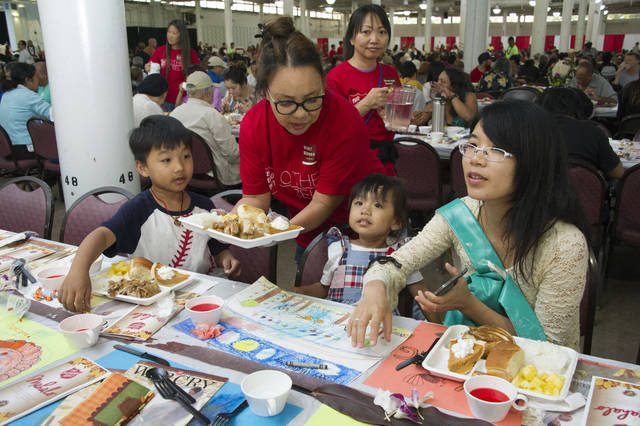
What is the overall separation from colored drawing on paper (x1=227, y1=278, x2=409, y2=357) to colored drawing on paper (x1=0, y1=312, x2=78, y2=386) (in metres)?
0.46

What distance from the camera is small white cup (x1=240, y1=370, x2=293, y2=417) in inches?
38.3

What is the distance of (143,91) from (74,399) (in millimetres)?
3763

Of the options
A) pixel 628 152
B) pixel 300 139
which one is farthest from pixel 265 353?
pixel 628 152

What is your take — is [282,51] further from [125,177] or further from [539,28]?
[539,28]

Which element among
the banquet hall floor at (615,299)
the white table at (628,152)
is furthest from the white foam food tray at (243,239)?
the white table at (628,152)

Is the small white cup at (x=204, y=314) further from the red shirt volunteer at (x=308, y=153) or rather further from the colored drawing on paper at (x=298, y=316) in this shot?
the red shirt volunteer at (x=308, y=153)

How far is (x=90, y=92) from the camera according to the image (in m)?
2.82

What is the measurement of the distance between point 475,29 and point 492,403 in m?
9.24

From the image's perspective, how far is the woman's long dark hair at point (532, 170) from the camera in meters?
1.37

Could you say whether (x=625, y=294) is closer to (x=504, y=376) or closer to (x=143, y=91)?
(x=504, y=376)

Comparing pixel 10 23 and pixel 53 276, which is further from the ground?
pixel 10 23

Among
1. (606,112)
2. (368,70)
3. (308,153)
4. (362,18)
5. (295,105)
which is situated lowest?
(606,112)

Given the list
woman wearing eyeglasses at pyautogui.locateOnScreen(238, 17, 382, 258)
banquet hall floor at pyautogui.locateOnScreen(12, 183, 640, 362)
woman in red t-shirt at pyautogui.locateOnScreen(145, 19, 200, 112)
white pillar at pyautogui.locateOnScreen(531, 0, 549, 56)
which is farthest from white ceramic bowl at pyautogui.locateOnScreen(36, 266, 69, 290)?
white pillar at pyautogui.locateOnScreen(531, 0, 549, 56)

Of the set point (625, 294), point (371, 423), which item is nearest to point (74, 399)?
point (371, 423)
